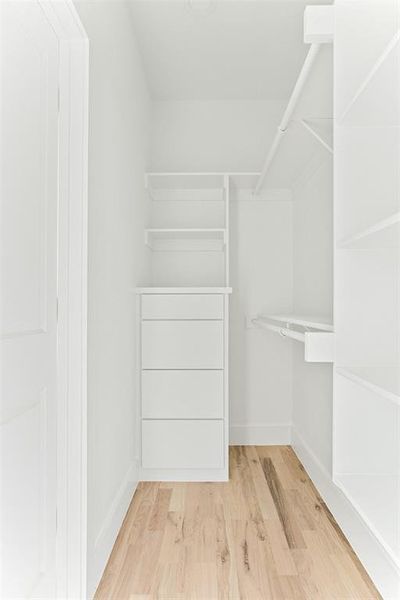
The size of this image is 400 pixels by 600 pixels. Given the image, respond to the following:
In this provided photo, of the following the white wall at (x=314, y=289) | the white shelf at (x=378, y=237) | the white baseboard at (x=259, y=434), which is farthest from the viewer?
the white baseboard at (x=259, y=434)

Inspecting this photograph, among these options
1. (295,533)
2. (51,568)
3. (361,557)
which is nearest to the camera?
(51,568)

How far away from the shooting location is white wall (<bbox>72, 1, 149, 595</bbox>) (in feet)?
6.24

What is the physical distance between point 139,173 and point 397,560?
2.49 m

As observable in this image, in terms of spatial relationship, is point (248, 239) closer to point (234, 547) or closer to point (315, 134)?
point (315, 134)

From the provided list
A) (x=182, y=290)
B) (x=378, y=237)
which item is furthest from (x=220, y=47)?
(x=378, y=237)

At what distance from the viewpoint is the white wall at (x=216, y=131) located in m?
3.71

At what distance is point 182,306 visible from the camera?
9.84 feet

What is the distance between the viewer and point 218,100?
371 cm

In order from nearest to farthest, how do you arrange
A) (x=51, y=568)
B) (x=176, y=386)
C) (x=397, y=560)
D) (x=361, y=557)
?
(x=397, y=560) < (x=51, y=568) < (x=361, y=557) < (x=176, y=386)

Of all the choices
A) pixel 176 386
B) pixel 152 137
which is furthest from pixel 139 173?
pixel 176 386

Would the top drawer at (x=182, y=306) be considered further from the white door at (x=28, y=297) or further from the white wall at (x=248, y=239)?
the white door at (x=28, y=297)

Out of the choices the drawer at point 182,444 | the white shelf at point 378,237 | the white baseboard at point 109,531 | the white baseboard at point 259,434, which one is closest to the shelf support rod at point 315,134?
the white shelf at point 378,237

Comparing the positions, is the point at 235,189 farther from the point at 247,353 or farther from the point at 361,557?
the point at 361,557

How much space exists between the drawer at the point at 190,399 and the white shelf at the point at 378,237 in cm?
160
